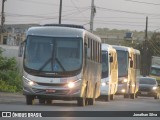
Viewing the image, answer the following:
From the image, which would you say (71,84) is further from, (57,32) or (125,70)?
(125,70)

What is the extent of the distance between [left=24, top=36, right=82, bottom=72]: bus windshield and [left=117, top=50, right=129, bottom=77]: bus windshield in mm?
17895

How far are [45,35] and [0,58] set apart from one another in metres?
16.5

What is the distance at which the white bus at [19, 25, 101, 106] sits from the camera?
26625 millimetres

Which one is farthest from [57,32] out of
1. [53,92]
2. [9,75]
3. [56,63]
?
[9,75]

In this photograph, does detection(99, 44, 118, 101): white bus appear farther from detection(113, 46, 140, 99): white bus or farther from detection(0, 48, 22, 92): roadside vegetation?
detection(0, 48, 22, 92): roadside vegetation

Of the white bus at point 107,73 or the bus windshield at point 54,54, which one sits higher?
the bus windshield at point 54,54

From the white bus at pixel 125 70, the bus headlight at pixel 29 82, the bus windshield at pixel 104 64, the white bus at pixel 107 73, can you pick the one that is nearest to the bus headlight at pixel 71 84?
the bus headlight at pixel 29 82

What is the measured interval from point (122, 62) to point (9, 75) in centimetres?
765

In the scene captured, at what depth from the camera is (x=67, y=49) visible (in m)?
26.9

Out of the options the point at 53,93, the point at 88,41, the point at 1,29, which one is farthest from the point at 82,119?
the point at 1,29

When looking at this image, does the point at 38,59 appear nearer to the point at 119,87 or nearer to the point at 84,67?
the point at 84,67

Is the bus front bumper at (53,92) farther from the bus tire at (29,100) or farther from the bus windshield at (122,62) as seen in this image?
the bus windshield at (122,62)

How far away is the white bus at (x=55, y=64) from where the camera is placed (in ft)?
87.4

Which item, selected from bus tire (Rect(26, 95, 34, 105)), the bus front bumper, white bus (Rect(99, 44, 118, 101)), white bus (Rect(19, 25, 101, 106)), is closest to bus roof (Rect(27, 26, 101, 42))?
white bus (Rect(19, 25, 101, 106))
